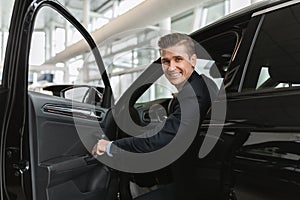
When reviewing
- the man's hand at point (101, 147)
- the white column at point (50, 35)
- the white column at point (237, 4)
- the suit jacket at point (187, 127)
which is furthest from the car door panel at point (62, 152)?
the white column at point (237, 4)

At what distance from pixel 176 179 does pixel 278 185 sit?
58 centimetres

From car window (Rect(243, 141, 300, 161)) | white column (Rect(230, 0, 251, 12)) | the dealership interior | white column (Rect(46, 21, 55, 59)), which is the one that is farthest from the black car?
white column (Rect(230, 0, 251, 12))

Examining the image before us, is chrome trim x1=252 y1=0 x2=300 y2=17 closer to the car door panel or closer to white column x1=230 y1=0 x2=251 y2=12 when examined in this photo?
the car door panel

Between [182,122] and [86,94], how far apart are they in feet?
2.64

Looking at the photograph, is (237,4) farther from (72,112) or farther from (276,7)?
(72,112)

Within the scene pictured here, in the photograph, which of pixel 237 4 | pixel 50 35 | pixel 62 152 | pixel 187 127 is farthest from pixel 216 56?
pixel 50 35

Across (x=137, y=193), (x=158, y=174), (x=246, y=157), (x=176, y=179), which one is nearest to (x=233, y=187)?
(x=246, y=157)

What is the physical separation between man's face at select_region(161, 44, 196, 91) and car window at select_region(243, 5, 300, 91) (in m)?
0.24

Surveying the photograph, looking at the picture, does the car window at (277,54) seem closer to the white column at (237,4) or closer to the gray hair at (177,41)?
the gray hair at (177,41)

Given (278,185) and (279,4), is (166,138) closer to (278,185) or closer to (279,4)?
(278,185)

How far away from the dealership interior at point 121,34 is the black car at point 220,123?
12 cm

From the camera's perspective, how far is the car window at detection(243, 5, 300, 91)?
1.11m

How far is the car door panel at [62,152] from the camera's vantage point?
1222mm

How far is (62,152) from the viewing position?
55.6 inches
